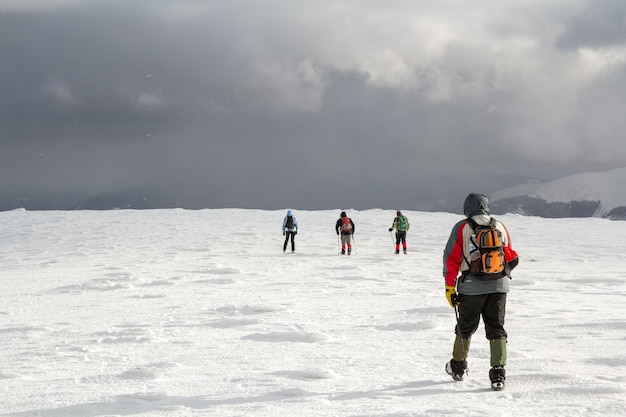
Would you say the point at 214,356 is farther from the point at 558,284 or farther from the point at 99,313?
the point at 558,284

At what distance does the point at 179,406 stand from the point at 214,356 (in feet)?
6.42

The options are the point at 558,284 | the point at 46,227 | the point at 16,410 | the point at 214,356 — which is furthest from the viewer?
the point at 46,227

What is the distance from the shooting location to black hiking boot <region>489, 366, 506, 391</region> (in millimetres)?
5461

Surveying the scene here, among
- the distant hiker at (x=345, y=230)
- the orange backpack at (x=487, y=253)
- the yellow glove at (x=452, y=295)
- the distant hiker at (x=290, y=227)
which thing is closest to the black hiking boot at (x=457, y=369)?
the yellow glove at (x=452, y=295)

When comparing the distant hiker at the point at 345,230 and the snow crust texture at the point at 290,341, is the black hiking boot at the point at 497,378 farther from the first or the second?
the distant hiker at the point at 345,230

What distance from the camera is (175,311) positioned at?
1052 centimetres

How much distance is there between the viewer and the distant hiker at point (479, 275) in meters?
5.56

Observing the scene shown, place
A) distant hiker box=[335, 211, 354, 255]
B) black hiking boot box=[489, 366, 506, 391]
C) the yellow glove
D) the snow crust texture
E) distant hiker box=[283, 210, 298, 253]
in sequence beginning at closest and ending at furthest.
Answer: the snow crust texture < black hiking boot box=[489, 366, 506, 391] < the yellow glove < distant hiker box=[335, 211, 354, 255] < distant hiker box=[283, 210, 298, 253]

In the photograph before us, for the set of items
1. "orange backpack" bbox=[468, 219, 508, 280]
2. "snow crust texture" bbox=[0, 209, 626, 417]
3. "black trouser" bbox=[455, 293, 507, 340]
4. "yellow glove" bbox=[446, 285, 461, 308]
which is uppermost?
"orange backpack" bbox=[468, 219, 508, 280]

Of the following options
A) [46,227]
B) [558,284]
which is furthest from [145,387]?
[46,227]

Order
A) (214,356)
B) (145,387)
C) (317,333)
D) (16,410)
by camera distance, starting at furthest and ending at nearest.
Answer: (317,333) < (214,356) < (145,387) < (16,410)

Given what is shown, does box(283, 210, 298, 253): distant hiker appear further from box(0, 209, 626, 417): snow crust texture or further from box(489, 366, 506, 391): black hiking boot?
box(489, 366, 506, 391): black hiking boot

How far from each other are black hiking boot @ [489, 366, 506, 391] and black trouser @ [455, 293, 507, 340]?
30 centimetres

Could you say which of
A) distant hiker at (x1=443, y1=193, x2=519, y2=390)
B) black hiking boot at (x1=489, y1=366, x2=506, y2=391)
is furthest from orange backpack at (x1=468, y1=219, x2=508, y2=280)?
black hiking boot at (x1=489, y1=366, x2=506, y2=391)
